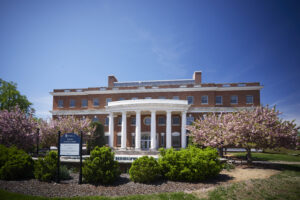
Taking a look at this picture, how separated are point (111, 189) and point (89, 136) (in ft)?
55.7

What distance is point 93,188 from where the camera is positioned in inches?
366

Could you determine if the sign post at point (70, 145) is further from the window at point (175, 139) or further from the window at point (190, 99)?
the window at point (190, 99)

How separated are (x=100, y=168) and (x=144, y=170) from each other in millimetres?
2478

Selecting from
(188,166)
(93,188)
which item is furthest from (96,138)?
(188,166)

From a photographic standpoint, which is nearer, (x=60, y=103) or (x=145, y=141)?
(x=145, y=141)

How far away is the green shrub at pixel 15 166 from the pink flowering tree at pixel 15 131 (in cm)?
645

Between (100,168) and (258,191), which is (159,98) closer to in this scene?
(100,168)

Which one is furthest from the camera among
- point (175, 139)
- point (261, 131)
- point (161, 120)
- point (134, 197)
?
point (161, 120)

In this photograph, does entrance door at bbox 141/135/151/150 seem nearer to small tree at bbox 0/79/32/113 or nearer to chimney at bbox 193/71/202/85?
chimney at bbox 193/71/202/85

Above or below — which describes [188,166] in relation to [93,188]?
above

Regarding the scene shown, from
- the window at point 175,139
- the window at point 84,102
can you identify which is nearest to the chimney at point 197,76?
the window at point 175,139

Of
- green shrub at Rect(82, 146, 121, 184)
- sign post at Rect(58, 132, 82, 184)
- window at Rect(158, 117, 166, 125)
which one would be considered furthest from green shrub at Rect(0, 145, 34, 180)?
window at Rect(158, 117, 166, 125)

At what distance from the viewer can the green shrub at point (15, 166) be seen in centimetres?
1042

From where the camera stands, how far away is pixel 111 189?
9.12 metres
